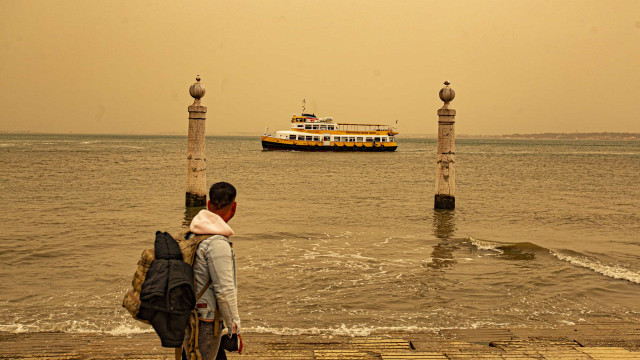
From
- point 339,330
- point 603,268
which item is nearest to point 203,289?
point 339,330

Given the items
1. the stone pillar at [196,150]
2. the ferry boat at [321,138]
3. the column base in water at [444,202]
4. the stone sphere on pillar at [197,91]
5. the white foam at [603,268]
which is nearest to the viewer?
the white foam at [603,268]

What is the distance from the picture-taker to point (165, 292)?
3184 millimetres

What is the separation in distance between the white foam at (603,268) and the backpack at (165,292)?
30.6 feet

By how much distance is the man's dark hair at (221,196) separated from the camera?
11.7 feet

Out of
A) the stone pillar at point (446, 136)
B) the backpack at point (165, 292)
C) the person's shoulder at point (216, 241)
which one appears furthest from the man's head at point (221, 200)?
the stone pillar at point (446, 136)

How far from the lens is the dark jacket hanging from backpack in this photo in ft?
10.5


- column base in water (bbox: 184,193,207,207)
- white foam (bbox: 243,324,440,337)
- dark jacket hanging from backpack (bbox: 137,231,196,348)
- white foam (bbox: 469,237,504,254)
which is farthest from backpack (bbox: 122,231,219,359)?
column base in water (bbox: 184,193,207,207)

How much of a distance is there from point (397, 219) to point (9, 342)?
14423mm

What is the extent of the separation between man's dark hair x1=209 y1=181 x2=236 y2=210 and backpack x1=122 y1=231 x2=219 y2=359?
384mm

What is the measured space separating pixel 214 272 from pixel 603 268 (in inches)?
399

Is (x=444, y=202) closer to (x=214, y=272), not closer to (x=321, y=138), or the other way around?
(x=214, y=272)

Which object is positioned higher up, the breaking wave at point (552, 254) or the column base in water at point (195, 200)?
the column base in water at point (195, 200)

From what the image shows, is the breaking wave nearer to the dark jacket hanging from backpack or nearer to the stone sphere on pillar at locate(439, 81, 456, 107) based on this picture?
the stone sphere on pillar at locate(439, 81, 456, 107)

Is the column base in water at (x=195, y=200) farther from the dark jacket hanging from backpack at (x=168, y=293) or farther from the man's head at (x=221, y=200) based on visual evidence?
the dark jacket hanging from backpack at (x=168, y=293)
